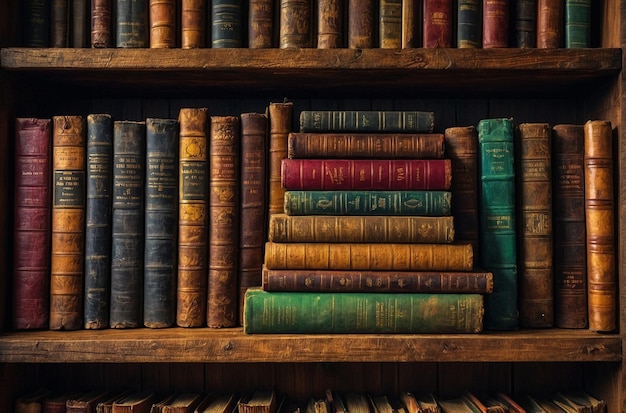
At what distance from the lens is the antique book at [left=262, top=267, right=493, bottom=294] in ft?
3.22

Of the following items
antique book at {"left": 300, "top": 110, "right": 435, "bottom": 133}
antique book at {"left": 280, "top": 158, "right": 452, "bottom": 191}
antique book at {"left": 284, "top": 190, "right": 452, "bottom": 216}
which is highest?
antique book at {"left": 300, "top": 110, "right": 435, "bottom": 133}

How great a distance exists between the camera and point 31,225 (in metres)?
1.04

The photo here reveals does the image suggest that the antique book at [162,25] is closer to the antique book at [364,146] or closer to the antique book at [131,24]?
the antique book at [131,24]

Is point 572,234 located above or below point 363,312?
above

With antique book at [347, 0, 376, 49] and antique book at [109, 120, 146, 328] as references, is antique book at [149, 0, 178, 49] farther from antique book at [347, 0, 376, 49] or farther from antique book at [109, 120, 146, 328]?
antique book at [347, 0, 376, 49]

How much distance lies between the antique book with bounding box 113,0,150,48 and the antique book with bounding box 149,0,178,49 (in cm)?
2

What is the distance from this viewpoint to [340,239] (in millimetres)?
1000

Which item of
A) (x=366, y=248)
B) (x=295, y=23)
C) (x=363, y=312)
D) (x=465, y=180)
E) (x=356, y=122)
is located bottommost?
(x=363, y=312)

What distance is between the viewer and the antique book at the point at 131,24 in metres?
1.03

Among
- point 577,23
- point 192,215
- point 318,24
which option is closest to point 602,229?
point 577,23

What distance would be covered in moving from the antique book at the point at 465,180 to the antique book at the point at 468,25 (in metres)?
0.15

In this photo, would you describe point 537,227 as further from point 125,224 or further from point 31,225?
point 31,225

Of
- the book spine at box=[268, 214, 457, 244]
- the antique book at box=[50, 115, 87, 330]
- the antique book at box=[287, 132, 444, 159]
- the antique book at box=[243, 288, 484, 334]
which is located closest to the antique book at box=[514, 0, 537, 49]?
the antique book at box=[287, 132, 444, 159]

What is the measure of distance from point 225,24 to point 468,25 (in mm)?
432
